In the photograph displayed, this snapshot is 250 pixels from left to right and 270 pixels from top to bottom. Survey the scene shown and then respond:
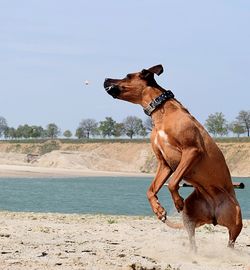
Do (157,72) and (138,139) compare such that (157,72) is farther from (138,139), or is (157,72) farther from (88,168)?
(138,139)

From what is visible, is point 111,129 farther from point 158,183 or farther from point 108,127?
point 158,183

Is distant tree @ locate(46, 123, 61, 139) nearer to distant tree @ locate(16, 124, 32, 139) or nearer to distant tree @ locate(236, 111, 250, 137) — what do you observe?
distant tree @ locate(16, 124, 32, 139)

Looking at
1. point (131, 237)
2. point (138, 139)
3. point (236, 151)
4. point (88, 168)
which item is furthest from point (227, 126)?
point (131, 237)

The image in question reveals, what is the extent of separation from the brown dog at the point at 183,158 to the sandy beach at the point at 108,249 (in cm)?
39

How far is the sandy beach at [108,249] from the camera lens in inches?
297

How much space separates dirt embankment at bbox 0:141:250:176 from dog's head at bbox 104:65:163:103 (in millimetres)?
88878

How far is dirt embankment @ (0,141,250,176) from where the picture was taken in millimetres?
100206

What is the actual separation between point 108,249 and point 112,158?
10619 centimetres

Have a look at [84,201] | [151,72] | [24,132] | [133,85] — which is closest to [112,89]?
[133,85]

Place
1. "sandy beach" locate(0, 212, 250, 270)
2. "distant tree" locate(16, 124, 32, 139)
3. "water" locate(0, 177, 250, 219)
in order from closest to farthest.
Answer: "sandy beach" locate(0, 212, 250, 270) < "water" locate(0, 177, 250, 219) < "distant tree" locate(16, 124, 32, 139)

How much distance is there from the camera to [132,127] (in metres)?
136

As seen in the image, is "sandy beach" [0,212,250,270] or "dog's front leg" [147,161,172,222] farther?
"dog's front leg" [147,161,172,222]

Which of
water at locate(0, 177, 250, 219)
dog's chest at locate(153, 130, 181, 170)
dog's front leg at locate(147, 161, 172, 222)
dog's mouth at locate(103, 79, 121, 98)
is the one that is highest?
dog's mouth at locate(103, 79, 121, 98)

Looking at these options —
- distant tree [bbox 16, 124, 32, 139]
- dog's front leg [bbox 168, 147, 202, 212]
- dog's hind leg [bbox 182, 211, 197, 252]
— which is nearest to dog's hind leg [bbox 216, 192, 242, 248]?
dog's hind leg [bbox 182, 211, 197, 252]
